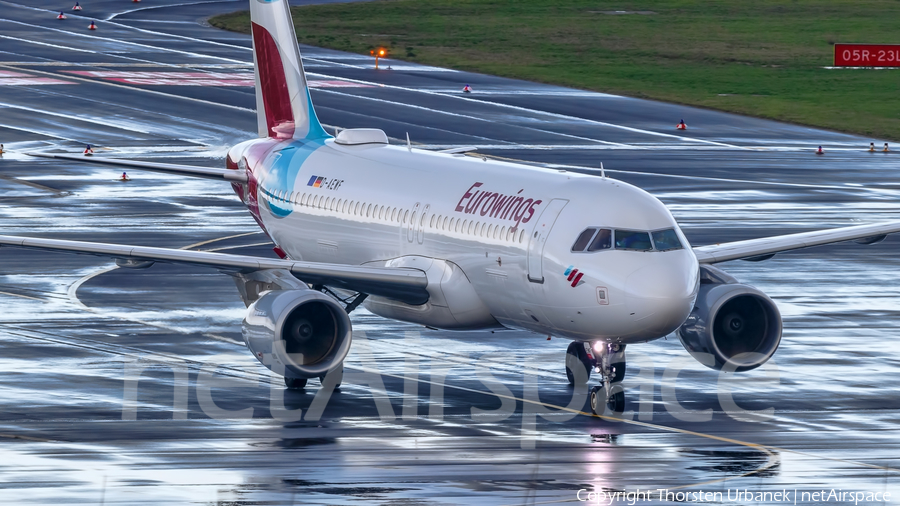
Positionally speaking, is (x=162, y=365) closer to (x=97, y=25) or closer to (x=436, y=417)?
(x=436, y=417)

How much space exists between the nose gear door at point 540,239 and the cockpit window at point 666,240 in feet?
6.31

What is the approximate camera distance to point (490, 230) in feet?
94.7

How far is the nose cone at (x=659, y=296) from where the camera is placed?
2542cm

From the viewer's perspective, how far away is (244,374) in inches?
1203

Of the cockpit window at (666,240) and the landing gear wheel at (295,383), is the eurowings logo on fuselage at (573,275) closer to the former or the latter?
the cockpit window at (666,240)

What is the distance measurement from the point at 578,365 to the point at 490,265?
284 cm

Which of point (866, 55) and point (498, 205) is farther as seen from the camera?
point (866, 55)

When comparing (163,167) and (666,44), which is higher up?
(163,167)

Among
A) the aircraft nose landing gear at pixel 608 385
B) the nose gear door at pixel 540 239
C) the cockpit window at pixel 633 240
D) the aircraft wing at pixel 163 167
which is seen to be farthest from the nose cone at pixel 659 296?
the aircraft wing at pixel 163 167

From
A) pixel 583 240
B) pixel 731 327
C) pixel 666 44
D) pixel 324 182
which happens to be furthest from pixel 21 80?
pixel 583 240

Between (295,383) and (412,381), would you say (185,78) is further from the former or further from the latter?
(295,383)

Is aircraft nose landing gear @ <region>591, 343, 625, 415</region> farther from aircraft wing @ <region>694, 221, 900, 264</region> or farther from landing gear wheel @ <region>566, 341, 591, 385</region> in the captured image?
aircraft wing @ <region>694, 221, 900, 264</region>

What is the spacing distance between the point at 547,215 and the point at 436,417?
4096 millimetres

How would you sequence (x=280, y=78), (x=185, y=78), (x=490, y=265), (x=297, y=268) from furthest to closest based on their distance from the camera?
1. (x=185, y=78)
2. (x=280, y=78)
3. (x=297, y=268)
4. (x=490, y=265)
